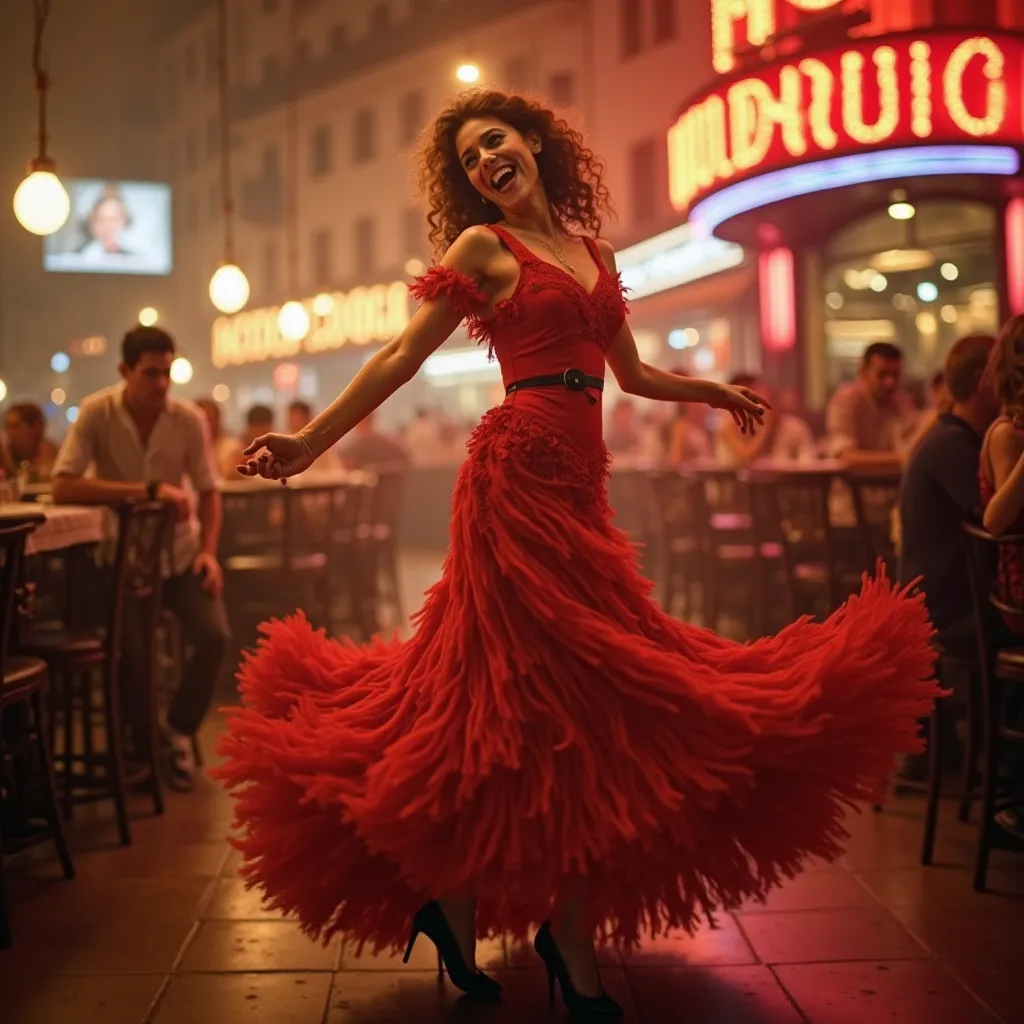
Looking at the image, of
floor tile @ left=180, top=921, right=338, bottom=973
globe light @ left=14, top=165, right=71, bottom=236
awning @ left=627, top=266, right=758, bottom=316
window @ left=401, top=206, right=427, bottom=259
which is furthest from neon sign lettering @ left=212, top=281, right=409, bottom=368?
floor tile @ left=180, top=921, right=338, bottom=973

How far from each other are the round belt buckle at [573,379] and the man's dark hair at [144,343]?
224cm

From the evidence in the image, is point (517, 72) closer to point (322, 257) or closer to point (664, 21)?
point (664, 21)

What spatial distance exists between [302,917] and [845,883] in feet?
5.05

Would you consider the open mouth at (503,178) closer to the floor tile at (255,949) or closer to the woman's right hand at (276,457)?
the woman's right hand at (276,457)

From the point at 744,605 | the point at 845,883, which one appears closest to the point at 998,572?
the point at 845,883

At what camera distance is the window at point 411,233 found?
83.0 ft

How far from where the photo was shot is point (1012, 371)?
3.16 m

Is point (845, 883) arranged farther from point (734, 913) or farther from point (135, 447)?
point (135, 447)

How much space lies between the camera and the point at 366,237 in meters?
27.1

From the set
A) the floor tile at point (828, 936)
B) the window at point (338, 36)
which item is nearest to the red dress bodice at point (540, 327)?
the floor tile at point (828, 936)

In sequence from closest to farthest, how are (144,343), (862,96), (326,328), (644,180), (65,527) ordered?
(65,527)
(144,343)
(862,96)
(644,180)
(326,328)

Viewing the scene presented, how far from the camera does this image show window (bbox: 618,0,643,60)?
59.0ft

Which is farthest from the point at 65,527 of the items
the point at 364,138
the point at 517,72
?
the point at 364,138

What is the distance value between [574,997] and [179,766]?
2442mm
